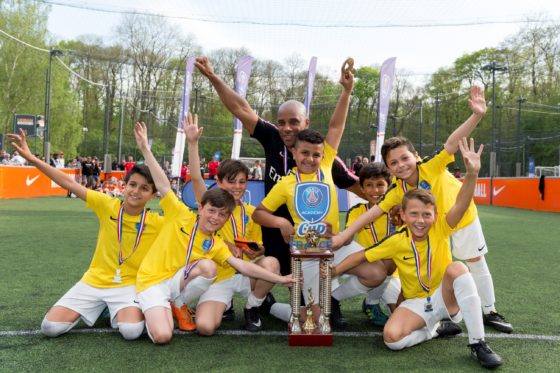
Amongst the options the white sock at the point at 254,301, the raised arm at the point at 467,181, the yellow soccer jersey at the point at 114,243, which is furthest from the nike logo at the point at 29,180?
the raised arm at the point at 467,181

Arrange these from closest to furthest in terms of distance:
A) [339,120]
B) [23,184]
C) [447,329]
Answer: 1. [447,329]
2. [339,120]
3. [23,184]

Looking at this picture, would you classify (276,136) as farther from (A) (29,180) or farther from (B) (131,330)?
(A) (29,180)

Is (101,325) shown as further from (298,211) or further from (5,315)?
(298,211)

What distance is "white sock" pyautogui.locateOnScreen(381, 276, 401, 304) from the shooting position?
13.9 ft

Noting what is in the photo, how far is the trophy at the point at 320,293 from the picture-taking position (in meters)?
3.54

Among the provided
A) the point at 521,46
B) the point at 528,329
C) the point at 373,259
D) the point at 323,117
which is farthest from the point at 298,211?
the point at 521,46

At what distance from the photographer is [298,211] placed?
3.88 meters

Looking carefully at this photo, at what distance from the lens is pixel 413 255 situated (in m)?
3.66

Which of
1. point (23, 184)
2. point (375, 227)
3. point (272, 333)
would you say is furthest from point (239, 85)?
point (272, 333)

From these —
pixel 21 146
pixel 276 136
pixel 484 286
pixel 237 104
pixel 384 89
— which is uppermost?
pixel 384 89

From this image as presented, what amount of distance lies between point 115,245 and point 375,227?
230 cm

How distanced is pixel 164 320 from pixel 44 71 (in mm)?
40001

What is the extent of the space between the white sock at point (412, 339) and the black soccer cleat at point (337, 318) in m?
0.67

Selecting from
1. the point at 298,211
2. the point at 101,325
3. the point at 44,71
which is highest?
the point at 44,71
